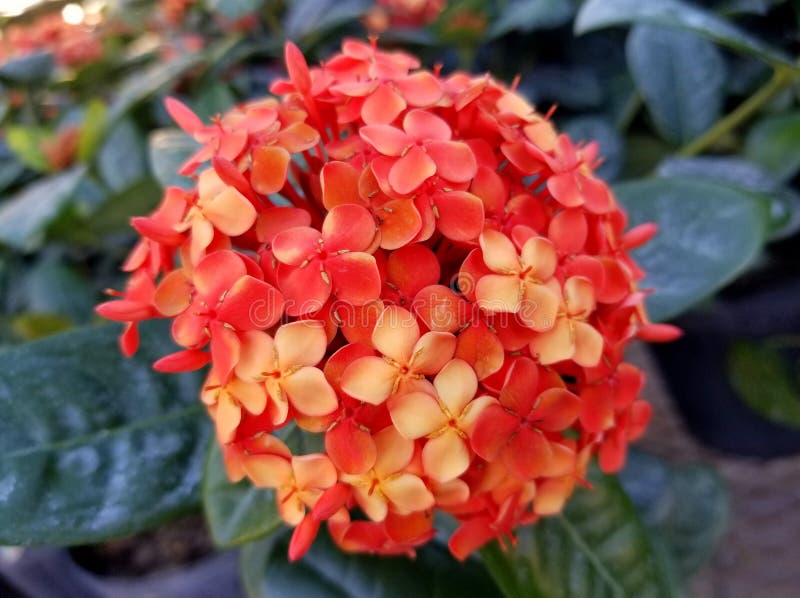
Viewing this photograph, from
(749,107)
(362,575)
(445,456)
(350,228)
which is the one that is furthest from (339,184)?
(749,107)

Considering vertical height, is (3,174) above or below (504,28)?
below

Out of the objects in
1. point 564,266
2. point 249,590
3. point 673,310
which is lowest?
point 249,590

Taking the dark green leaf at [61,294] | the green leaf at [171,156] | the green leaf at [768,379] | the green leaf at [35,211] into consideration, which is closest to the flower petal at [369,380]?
the green leaf at [171,156]

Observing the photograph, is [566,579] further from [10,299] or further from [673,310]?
[10,299]

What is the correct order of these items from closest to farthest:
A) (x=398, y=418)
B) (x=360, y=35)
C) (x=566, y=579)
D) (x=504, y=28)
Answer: (x=398, y=418) < (x=566, y=579) < (x=504, y=28) < (x=360, y=35)

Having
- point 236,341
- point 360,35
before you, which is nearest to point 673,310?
point 236,341

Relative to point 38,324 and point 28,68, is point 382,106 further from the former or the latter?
point 28,68

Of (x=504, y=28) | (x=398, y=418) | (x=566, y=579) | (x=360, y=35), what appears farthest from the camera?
(x=360, y=35)
